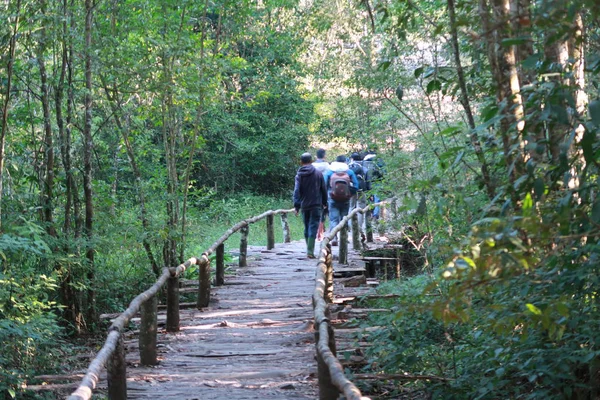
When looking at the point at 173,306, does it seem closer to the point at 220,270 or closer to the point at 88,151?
the point at 88,151

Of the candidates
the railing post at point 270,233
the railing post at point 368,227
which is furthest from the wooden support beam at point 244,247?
the railing post at point 368,227

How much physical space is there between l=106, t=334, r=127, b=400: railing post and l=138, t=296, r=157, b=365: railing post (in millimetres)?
1380

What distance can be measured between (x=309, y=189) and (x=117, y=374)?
7.46 metres

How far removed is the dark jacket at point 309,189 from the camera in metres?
12.7

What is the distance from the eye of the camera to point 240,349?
8039 millimetres

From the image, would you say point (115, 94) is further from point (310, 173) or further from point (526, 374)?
point (526, 374)

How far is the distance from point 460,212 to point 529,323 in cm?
453

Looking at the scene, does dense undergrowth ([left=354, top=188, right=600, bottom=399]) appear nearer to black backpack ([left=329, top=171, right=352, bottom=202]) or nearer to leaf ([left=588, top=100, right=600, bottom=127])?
leaf ([left=588, top=100, right=600, bottom=127])

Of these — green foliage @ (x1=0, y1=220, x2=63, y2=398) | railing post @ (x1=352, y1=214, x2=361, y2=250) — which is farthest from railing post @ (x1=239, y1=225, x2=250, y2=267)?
Answer: green foliage @ (x1=0, y1=220, x2=63, y2=398)

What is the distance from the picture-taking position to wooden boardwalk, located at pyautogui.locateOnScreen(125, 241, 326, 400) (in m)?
6.46

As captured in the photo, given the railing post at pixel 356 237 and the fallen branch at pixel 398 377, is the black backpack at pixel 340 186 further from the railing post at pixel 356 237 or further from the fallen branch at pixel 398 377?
the fallen branch at pixel 398 377

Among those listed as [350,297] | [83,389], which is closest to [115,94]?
[350,297]

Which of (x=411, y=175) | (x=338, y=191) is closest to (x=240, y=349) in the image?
(x=338, y=191)

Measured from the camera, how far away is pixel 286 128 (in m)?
29.8
